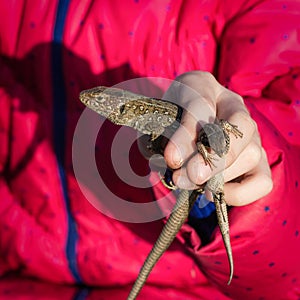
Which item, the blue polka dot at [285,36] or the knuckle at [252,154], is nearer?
the knuckle at [252,154]

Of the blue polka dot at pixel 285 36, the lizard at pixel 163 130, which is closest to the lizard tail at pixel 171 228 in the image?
the lizard at pixel 163 130

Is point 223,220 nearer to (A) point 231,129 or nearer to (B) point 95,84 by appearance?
(A) point 231,129

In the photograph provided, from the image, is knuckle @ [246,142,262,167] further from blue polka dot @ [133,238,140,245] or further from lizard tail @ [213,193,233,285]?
blue polka dot @ [133,238,140,245]

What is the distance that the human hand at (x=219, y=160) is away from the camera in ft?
1.59

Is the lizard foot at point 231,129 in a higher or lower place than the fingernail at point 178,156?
higher

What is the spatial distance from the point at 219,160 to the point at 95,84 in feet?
1.25

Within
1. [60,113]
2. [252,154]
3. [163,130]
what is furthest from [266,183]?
[60,113]

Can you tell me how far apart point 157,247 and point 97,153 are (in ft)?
0.69

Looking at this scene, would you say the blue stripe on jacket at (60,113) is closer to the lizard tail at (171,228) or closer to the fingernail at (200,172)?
the lizard tail at (171,228)

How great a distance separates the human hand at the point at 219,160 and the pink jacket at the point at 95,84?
0.52 feet

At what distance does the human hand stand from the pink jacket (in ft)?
0.52

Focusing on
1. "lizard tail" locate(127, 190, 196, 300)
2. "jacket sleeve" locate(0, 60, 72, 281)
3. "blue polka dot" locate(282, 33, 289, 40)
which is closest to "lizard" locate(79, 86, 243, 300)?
"lizard tail" locate(127, 190, 196, 300)

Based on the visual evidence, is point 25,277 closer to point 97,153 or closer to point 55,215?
point 55,215

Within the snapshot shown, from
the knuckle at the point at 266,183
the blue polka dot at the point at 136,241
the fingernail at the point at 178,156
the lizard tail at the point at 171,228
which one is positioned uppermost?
the fingernail at the point at 178,156
